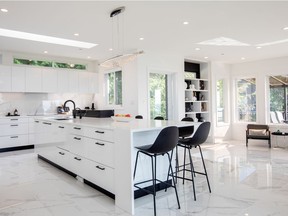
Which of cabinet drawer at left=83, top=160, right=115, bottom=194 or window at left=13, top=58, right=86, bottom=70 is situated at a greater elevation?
window at left=13, top=58, right=86, bottom=70

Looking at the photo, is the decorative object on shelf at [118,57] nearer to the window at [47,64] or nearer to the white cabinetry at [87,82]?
the white cabinetry at [87,82]

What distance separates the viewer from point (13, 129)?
609 cm

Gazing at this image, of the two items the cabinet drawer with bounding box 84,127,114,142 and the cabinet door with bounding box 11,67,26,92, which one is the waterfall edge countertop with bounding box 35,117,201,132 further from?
the cabinet door with bounding box 11,67,26,92

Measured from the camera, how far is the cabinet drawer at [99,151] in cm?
280

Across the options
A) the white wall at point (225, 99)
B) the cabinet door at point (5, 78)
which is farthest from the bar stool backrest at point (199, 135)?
the cabinet door at point (5, 78)

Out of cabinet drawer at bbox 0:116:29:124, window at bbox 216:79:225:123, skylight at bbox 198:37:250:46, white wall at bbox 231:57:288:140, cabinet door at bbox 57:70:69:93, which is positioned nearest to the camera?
skylight at bbox 198:37:250:46

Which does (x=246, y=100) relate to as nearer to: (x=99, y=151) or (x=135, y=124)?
(x=135, y=124)

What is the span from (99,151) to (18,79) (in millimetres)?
4574

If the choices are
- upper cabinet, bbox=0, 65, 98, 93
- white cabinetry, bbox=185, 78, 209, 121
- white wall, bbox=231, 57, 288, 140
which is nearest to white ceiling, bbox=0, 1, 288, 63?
Result: upper cabinet, bbox=0, 65, 98, 93

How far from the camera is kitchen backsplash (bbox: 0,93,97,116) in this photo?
6.47m

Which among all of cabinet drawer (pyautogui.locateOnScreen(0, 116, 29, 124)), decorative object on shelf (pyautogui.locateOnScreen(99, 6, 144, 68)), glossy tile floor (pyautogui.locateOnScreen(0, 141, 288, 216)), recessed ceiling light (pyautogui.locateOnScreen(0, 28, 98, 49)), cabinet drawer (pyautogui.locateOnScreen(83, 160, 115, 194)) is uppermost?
recessed ceiling light (pyautogui.locateOnScreen(0, 28, 98, 49))

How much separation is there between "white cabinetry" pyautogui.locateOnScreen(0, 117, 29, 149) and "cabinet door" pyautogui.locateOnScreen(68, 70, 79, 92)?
168 centimetres

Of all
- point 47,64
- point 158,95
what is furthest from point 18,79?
point 158,95

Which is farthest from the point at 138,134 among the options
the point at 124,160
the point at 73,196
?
the point at 73,196
